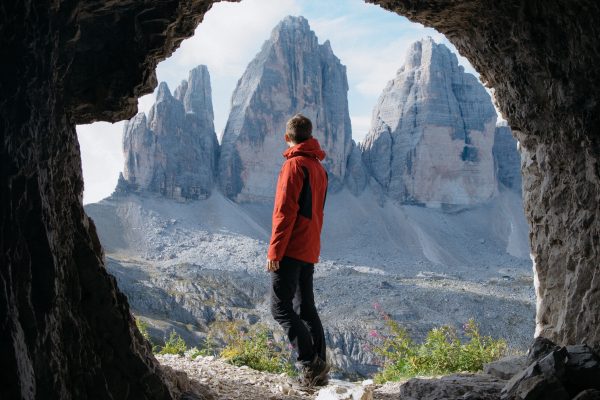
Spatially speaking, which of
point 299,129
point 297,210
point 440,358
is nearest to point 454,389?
point 297,210

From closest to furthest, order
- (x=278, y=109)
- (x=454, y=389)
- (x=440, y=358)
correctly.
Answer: (x=454, y=389)
(x=440, y=358)
(x=278, y=109)

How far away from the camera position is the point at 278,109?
2771 inches

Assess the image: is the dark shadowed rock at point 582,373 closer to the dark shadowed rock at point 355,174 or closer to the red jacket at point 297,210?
the red jacket at point 297,210

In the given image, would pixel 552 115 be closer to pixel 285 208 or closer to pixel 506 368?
pixel 506 368

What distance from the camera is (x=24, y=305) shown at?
8.02ft

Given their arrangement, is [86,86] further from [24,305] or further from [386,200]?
[386,200]

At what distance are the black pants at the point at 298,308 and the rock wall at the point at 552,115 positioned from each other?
184 cm

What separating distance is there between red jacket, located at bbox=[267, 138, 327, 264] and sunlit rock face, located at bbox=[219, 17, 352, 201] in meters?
63.6

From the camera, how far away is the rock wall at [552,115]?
341cm

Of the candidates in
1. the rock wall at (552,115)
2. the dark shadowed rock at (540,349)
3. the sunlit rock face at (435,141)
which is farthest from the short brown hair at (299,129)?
the sunlit rock face at (435,141)

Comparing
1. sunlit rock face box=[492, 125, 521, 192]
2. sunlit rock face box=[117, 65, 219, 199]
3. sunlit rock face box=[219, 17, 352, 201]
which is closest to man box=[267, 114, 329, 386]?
sunlit rock face box=[117, 65, 219, 199]

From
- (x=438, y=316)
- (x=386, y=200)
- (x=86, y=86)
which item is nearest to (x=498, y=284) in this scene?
(x=438, y=316)

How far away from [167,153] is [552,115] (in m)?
62.4

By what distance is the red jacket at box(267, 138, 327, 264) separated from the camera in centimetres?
446
